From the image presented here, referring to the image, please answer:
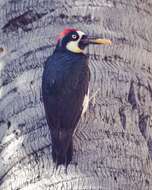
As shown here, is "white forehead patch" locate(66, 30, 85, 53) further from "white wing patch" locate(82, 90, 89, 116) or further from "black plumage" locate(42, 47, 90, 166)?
"white wing patch" locate(82, 90, 89, 116)

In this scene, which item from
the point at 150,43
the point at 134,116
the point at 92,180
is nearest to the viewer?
the point at 92,180

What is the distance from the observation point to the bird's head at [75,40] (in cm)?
261

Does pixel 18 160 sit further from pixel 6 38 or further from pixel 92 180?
pixel 6 38

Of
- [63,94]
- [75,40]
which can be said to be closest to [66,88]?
[63,94]

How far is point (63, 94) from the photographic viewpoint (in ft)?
8.28

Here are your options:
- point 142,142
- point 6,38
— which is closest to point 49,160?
point 142,142

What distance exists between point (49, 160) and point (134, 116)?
282mm

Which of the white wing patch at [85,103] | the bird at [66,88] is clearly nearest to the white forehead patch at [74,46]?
the bird at [66,88]

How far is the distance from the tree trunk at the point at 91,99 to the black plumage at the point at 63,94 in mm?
22

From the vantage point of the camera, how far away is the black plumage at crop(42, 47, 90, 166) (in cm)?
246

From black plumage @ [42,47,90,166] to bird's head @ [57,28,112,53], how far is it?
15 mm

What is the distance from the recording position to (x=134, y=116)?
2.55 metres

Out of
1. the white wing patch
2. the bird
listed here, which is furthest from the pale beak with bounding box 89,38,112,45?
the white wing patch

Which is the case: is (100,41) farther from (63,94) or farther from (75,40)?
(63,94)
